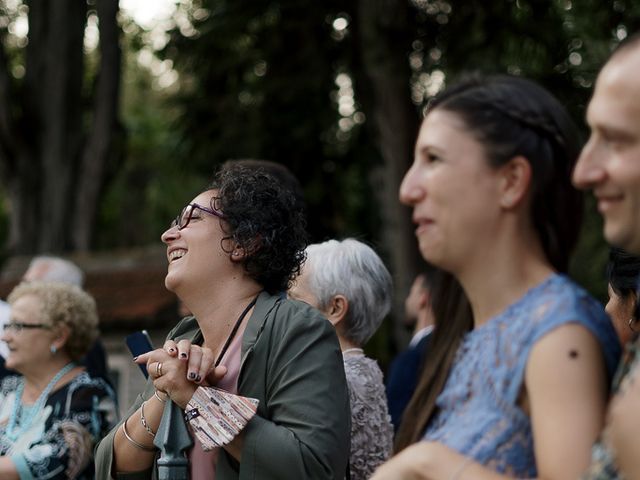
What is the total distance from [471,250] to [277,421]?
126cm

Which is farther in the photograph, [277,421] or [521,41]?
[521,41]

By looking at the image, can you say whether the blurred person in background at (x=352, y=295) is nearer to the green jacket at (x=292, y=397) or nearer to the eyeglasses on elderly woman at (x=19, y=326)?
the green jacket at (x=292, y=397)

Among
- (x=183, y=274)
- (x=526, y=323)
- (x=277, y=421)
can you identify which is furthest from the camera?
(x=183, y=274)

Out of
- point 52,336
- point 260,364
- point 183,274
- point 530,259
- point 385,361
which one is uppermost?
point 530,259

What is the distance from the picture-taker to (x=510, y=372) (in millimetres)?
2105

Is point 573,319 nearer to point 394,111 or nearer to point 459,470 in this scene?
point 459,470

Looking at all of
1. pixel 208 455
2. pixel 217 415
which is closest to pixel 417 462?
pixel 217 415

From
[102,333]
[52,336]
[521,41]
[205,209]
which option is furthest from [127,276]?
[205,209]

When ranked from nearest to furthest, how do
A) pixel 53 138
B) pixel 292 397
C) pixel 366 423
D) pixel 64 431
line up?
pixel 292 397, pixel 366 423, pixel 64 431, pixel 53 138

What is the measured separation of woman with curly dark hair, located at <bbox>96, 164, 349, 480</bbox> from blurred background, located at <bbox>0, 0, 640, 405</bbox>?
477 centimetres

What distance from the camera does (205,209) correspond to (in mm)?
3637

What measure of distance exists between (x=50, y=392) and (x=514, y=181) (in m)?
3.52

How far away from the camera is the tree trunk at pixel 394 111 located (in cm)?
1100

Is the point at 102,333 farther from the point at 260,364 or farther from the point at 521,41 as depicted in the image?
the point at 260,364
